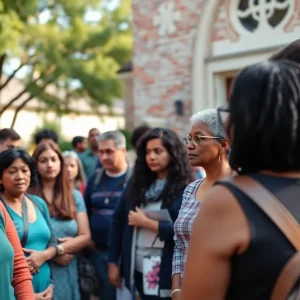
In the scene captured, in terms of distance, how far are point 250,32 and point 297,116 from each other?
901cm

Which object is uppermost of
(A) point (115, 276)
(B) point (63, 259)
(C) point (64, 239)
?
(C) point (64, 239)

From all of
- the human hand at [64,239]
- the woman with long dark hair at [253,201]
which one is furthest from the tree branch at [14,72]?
the woman with long dark hair at [253,201]

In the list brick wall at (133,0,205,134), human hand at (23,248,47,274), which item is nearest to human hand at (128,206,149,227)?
human hand at (23,248,47,274)

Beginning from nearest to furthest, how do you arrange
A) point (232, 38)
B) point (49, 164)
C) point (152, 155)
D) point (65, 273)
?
point (152, 155) → point (65, 273) → point (49, 164) → point (232, 38)

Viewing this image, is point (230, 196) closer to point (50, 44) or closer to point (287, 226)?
point (287, 226)

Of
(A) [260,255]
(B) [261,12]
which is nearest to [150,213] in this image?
(A) [260,255]

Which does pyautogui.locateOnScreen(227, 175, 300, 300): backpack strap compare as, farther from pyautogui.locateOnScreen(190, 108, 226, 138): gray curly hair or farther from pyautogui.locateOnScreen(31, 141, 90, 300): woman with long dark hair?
pyautogui.locateOnScreen(31, 141, 90, 300): woman with long dark hair

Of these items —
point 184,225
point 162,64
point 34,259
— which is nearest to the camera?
point 184,225

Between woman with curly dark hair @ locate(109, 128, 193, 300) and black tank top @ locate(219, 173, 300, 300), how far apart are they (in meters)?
2.71

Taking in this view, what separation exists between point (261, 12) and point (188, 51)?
1.48 meters

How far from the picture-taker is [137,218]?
462cm

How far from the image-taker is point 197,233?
167cm

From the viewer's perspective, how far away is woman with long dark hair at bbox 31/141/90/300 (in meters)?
4.85

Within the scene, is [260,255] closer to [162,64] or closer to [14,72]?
[162,64]
